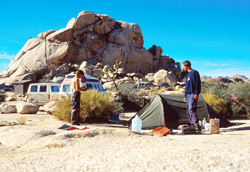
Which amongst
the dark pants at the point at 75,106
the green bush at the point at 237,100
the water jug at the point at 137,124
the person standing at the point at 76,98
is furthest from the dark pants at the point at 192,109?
the green bush at the point at 237,100

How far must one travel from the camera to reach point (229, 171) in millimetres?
2842

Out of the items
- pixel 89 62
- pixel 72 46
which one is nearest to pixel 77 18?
pixel 72 46

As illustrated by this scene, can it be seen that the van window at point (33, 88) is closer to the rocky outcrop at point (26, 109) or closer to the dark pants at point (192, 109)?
the rocky outcrop at point (26, 109)

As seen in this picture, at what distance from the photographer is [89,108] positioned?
9977 millimetres

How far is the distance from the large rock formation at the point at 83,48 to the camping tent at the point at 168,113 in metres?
38.0

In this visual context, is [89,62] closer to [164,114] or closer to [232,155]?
[164,114]

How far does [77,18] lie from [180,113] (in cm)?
4559

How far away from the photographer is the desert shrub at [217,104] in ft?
39.6

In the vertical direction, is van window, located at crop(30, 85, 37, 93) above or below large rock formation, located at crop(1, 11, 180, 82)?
below

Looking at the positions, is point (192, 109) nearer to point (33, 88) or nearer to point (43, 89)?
point (43, 89)

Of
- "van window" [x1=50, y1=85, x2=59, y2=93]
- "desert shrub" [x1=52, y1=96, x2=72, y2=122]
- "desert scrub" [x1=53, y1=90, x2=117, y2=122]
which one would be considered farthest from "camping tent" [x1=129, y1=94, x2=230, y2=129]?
"van window" [x1=50, y1=85, x2=59, y2=93]

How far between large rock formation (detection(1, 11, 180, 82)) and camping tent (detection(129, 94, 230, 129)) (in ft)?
125

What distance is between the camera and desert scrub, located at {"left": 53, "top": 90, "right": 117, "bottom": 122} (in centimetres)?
982

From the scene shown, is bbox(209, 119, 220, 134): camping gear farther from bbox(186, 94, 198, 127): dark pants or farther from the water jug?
the water jug
